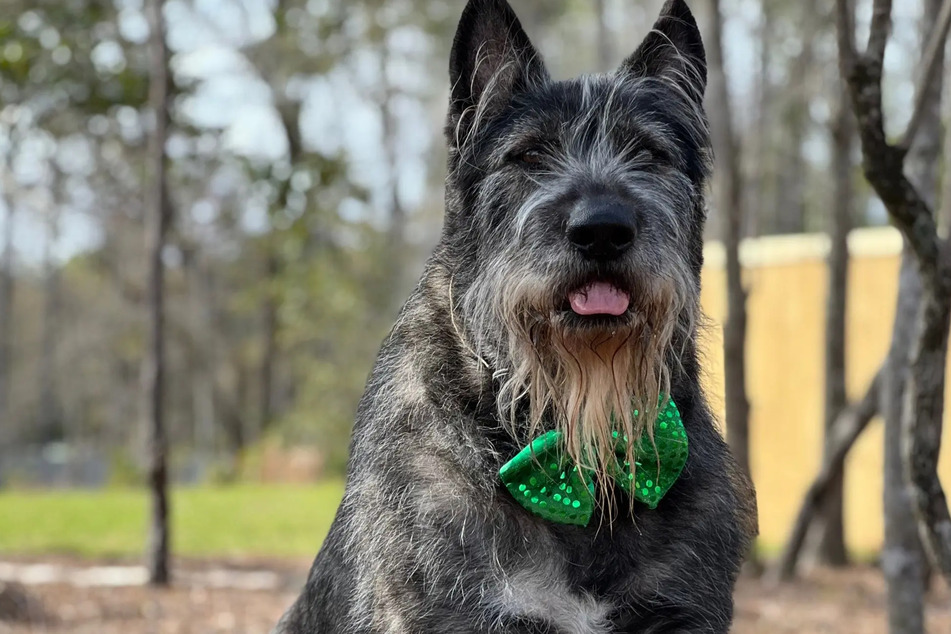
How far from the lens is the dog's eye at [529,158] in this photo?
11.0 ft

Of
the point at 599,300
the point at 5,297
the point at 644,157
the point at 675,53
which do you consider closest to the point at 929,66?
the point at 675,53

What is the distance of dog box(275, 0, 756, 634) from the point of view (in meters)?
3.06

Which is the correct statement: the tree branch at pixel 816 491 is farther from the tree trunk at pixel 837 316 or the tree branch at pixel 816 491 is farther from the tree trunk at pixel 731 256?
the tree trunk at pixel 731 256

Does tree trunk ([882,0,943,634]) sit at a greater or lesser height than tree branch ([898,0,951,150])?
lesser

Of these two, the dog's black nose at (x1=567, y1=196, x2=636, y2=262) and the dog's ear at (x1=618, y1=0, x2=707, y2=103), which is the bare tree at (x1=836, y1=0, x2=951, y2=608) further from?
the dog's black nose at (x1=567, y1=196, x2=636, y2=262)

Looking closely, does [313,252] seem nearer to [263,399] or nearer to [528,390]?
[263,399]

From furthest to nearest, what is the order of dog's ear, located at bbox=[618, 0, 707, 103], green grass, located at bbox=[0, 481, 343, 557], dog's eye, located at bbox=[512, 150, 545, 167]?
green grass, located at bbox=[0, 481, 343, 557] < dog's ear, located at bbox=[618, 0, 707, 103] < dog's eye, located at bbox=[512, 150, 545, 167]

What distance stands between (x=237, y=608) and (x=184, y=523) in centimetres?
794

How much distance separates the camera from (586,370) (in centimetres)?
327

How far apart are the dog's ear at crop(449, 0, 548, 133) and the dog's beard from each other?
0.66 meters

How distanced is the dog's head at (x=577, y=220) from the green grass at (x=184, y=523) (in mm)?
9460

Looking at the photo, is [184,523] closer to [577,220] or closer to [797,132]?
[797,132]

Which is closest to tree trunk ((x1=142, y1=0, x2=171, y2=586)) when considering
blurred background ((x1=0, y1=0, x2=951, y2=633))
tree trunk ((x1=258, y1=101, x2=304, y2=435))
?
blurred background ((x1=0, y1=0, x2=951, y2=633))

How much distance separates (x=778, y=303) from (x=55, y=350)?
39.2 metres
